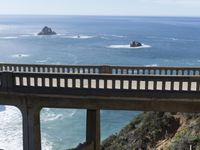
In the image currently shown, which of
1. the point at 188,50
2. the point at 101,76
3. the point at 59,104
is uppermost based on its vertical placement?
the point at 101,76

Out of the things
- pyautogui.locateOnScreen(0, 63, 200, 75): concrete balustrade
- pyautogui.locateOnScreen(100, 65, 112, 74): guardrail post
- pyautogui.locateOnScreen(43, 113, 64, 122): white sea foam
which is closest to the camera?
pyautogui.locateOnScreen(0, 63, 200, 75): concrete balustrade

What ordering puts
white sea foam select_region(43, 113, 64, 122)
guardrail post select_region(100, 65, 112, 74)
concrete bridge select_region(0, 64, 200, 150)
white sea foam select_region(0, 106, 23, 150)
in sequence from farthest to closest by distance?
white sea foam select_region(43, 113, 64, 122) < white sea foam select_region(0, 106, 23, 150) < guardrail post select_region(100, 65, 112, 74) < concrete bridge select_region(0, 64, 200, 150)

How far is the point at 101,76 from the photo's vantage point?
15969 millimetres

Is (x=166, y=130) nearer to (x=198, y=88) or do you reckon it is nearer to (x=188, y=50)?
(x=198, y=88)

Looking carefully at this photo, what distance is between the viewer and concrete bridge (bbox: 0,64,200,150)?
15.5 meters

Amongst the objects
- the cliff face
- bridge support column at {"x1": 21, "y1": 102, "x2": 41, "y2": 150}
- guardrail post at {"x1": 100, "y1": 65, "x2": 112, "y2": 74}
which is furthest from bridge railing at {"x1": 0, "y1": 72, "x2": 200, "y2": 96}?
the cliff face


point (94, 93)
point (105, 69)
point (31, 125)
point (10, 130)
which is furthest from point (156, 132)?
point (10, 130)

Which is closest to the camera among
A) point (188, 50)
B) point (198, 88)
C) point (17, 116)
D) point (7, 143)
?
point (198, 88)

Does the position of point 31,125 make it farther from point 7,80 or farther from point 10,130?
point 10,130

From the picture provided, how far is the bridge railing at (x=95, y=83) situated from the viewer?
15625mm

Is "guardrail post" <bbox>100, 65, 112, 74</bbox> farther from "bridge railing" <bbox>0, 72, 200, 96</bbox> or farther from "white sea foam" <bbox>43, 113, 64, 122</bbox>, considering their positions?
"white sea foam" <bbox>43, 113, 64, 122</bbox>

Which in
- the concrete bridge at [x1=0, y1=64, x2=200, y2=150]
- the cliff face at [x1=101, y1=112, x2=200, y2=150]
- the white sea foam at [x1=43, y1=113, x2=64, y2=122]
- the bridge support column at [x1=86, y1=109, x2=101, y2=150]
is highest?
the concrete bridge at [x1=0, y1=64, x2=200, y2=150]

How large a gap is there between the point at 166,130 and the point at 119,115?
68.5ft

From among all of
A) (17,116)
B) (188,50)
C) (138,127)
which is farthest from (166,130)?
(188,50)
